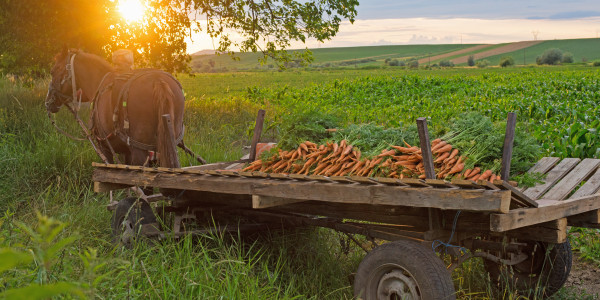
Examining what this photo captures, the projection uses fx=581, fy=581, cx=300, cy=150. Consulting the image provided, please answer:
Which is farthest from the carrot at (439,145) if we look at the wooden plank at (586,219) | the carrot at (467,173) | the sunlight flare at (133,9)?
the sunlight flare at (133,9)

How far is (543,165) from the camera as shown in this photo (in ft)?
15.1

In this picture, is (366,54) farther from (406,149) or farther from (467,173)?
(467,173)

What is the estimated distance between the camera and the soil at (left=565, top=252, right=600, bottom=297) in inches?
213

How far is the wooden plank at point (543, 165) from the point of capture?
4.46 metres

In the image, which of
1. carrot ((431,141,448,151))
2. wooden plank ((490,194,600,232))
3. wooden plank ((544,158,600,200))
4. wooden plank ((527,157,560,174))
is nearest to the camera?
wooden plank ((490,194,600,232))

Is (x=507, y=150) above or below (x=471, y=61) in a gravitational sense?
below

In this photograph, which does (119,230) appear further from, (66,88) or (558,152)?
(558,152)

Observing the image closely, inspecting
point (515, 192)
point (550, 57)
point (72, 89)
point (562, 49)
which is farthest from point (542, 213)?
point (562, 49)

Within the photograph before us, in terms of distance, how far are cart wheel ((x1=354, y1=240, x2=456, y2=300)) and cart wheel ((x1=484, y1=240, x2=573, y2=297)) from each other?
1.24 metres

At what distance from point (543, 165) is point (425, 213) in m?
1.18

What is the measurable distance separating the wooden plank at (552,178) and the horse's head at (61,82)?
6033 mm

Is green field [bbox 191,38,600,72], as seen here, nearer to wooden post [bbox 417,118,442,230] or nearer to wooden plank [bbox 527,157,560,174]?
wooden plank [bbox 527,157,560,174]

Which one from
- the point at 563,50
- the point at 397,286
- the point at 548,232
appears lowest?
the point at 397,286

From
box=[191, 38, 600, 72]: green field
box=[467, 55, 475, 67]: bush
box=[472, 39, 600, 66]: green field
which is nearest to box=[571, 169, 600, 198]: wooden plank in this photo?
box=[191, 38, 600, 72]: green field
